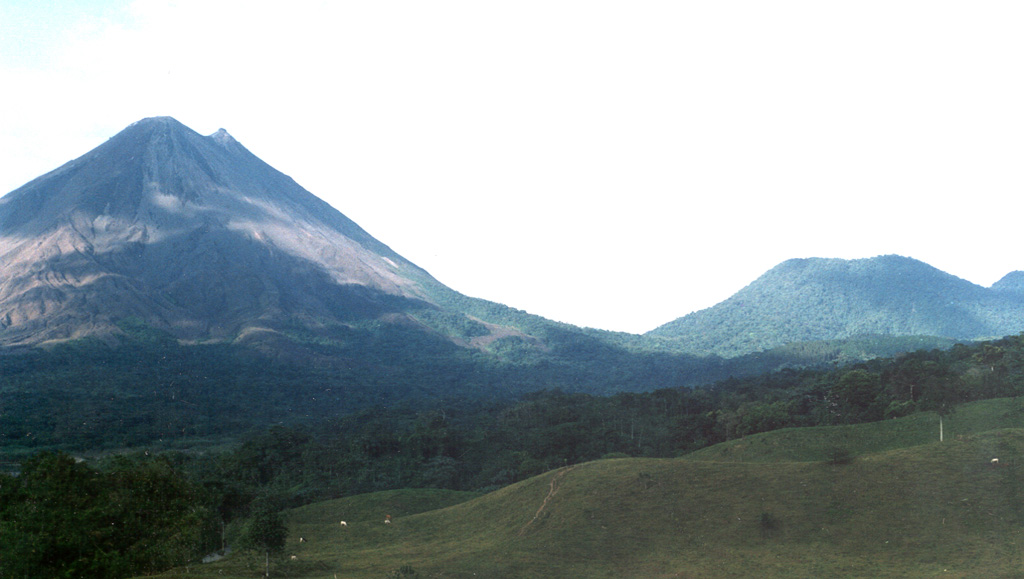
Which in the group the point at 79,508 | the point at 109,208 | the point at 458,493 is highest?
the point at 109,208

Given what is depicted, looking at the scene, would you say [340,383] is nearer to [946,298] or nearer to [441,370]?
[441,370]

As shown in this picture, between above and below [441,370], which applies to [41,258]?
above

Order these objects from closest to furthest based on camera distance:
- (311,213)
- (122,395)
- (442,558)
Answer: (442,558), (122,395), (311,213)

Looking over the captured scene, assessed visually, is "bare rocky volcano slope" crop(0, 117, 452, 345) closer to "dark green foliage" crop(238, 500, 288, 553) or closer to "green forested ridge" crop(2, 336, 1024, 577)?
"green forested ridge" crop(2, 336, 1024, 577)

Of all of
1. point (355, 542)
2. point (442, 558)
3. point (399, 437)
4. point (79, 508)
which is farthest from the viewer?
point (399, 437)

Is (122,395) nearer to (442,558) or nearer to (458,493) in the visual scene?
(458,493)

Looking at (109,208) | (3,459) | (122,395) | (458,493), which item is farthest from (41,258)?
(458,493)

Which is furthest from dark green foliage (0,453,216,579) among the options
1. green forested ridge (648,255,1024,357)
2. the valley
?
green forested ridge (648,255,1024,357)

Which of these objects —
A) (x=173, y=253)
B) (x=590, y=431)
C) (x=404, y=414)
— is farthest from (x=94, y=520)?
(x=173, y=253)

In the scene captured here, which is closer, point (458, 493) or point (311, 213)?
point (458, 493)
